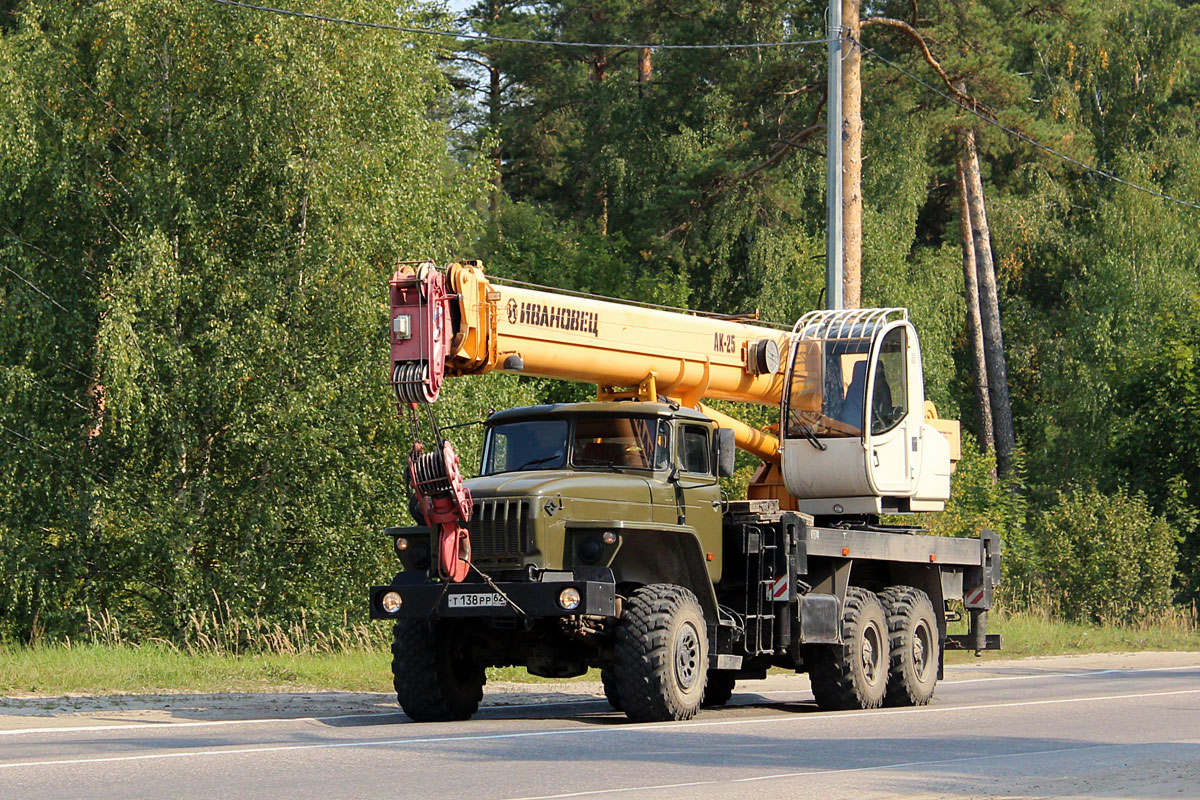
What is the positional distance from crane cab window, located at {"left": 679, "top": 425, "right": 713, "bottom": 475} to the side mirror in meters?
0.11

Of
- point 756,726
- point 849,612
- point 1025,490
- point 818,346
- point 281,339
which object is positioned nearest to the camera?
point 756,726

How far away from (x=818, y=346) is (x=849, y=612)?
9.84 feet

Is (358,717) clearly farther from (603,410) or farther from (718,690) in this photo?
(718,690)

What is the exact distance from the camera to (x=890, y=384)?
17.1 m

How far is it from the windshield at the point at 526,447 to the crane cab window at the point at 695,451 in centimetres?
112

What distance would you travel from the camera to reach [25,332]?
82.3ft

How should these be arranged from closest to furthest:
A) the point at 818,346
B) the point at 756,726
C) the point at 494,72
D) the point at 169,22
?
1. the point at 756,726
2. the point at 818,346
3. the point at 169,22
4. the point at 494,72

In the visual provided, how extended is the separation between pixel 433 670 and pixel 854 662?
4.46 metres

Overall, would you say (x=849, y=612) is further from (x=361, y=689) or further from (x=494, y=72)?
(x=494, y=72)

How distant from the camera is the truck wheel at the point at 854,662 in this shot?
1562 centimetres

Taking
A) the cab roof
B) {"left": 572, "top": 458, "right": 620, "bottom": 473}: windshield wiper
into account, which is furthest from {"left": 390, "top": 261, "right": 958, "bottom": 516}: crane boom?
{"left": 572, "top": 458, "right": 620, "bottom": 473}: windshield wiper

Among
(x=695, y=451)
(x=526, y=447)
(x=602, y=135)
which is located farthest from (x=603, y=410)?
(x=602, y=135)

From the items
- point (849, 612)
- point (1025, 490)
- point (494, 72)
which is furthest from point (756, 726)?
point (494, 72)

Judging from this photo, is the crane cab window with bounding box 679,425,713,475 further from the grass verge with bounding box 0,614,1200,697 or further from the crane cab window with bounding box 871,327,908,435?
the grass verge with bounding box 0,614,1200,697
